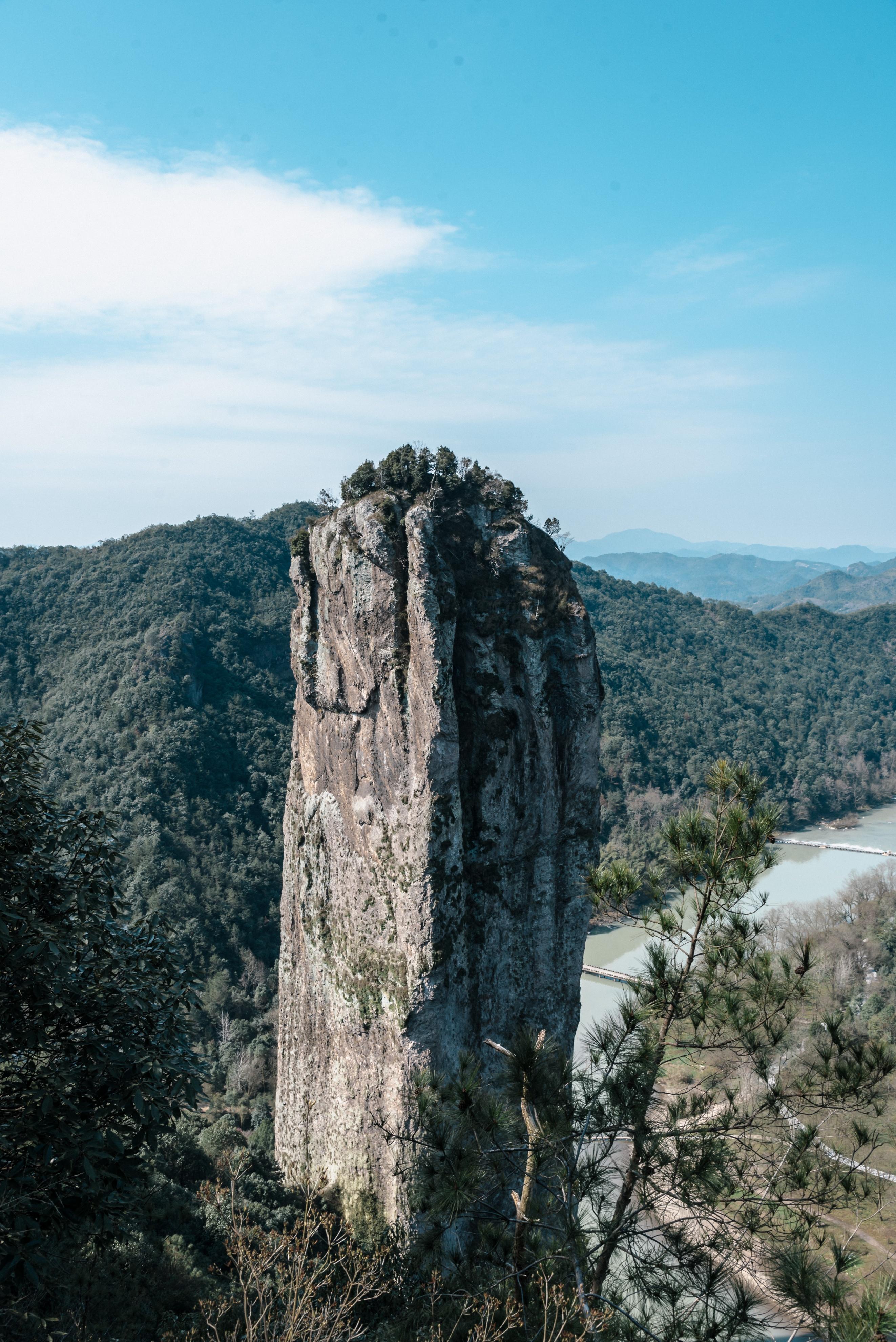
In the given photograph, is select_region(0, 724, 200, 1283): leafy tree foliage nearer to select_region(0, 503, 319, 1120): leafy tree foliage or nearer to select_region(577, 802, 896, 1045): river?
select_region(0, 503, 319, 1120): leafy tree foliage

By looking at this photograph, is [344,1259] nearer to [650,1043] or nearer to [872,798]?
[650,1043]

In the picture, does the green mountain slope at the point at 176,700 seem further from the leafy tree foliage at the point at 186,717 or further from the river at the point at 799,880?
the river at the point at 799,880

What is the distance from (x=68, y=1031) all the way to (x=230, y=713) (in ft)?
121

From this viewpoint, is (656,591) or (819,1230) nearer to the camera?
(819,1230)

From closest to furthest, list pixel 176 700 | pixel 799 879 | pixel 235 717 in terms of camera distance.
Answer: pixel 176 700 → pixel 235 717 → pixel 799 879

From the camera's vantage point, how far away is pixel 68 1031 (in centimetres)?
643

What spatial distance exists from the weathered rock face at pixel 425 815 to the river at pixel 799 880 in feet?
54.0

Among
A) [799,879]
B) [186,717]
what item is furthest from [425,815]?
[799,879]

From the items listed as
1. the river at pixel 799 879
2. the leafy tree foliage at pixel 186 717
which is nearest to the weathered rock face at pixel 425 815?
the leafy tree foliage at pixel 186 717

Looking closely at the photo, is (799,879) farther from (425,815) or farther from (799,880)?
(425,815)

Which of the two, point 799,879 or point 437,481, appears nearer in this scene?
point 437,481

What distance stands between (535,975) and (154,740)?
2781 cm

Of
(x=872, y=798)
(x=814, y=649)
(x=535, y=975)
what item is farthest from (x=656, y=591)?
(x=535, y=975)

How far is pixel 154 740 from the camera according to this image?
125 feet
